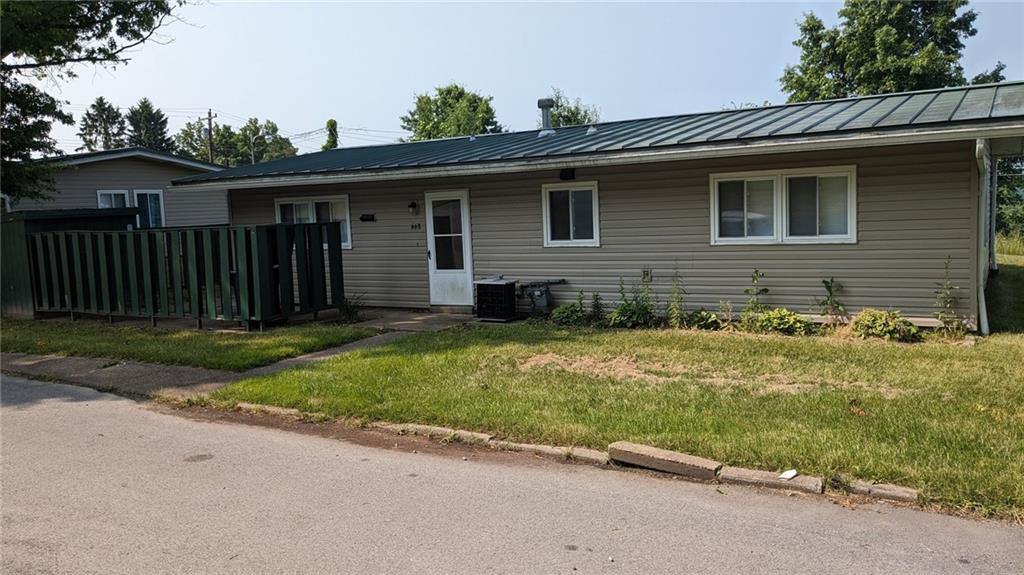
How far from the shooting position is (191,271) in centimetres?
1192

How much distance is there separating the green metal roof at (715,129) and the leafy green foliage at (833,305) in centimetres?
210

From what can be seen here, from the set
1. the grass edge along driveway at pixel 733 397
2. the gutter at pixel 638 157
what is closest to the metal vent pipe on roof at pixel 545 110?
the gutter at pixel 638 157

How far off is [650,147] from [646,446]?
19.4ft

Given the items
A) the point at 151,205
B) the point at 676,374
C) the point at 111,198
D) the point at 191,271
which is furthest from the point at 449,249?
the point at 151,205

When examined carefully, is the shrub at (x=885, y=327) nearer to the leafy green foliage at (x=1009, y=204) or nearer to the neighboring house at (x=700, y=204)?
the neighboring house at (x=700, y=204)

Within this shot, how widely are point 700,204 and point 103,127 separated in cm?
9581

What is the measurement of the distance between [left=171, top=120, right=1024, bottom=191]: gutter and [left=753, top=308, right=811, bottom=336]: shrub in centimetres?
217

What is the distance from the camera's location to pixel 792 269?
10367 mm

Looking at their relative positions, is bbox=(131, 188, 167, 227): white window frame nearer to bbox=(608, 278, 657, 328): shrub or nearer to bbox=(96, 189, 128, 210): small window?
bbox=(96, 189, 128, 210): small window

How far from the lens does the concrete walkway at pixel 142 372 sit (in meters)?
8.07

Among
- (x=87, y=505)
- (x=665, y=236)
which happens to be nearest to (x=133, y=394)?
(x=87, y=505)

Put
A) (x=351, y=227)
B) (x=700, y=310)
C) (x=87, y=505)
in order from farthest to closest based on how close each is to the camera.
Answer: (x=351, y=227)
(x=700, y=310)
(x=87, y=505)

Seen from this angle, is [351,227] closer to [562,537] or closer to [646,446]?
[646,446]

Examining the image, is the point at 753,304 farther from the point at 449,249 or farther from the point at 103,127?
the point at 103,127
